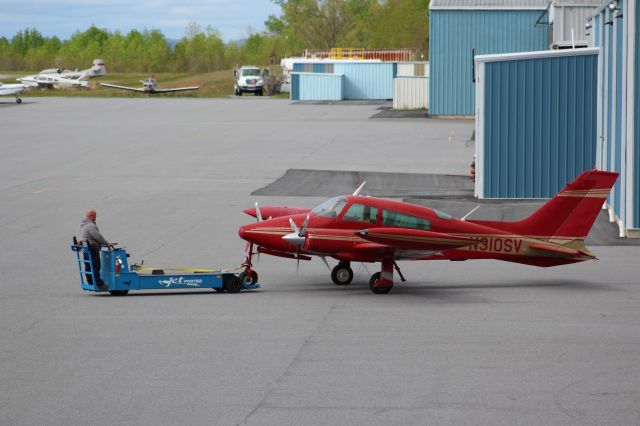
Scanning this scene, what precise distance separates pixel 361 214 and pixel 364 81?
7608 centimetres

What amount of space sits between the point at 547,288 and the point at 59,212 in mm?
16778

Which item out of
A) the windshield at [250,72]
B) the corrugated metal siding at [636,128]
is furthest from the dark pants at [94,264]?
the windshield at [250,72]

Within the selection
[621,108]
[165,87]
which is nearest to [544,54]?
[621,108]

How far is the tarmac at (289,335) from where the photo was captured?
1218cm

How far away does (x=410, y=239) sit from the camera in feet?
61.3

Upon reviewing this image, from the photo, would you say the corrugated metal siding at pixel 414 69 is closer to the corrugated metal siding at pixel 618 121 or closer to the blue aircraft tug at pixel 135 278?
the corrugated metal siding at pixel 618 121

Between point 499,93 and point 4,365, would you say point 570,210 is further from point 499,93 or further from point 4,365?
point 499,93

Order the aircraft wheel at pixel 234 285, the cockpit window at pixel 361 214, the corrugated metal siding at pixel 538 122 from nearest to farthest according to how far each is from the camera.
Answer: the cockpit window at pixel 361 214 → the aircraft wheel at pixel 234 285 → the corrugated metal siding at pixel 538 122

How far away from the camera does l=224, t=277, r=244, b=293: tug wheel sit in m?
19.8

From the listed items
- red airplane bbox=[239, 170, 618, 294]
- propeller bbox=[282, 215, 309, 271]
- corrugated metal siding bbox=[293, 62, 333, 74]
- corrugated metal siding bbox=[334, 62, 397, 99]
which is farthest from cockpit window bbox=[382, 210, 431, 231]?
corrugated metal siding bbox=[293, 62, 333, 74]

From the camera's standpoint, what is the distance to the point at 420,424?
37.6ft

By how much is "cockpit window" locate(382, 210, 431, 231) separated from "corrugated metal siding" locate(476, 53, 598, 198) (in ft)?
46.6

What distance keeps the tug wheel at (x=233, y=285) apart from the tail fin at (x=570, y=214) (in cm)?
474

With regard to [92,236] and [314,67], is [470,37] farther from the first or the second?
[92,236]
